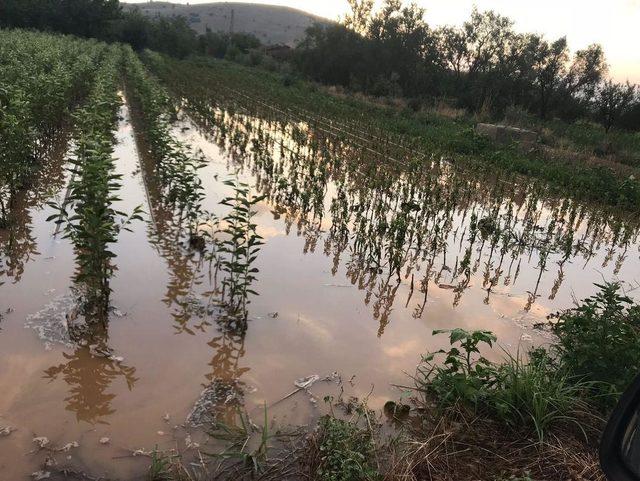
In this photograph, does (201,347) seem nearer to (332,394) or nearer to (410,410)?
(332,394)

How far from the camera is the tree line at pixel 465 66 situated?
119ft

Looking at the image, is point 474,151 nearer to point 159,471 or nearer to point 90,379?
point 90,379

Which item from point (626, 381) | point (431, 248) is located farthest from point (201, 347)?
point (431, 248)

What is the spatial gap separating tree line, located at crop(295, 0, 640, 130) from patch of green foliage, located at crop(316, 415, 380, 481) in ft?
103

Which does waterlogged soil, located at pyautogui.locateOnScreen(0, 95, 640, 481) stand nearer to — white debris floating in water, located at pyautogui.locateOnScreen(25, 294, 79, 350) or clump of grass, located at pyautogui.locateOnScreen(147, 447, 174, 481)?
white debris floating in water, located at pyautogui.locateOnScreen(25, 294, 79, 350)

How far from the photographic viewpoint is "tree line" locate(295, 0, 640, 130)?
36.1 metres

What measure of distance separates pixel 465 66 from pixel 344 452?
56.3m

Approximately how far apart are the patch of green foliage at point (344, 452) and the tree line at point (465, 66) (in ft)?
103

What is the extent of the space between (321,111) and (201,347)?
843 inches

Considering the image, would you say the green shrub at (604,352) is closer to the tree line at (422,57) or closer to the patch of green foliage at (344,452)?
the patch of green foliage at (344,452)

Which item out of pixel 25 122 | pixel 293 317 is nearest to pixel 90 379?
pixel 293 317

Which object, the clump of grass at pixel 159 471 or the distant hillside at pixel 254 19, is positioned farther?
the distant hillside at pixel 254 19

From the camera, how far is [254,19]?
179 meters

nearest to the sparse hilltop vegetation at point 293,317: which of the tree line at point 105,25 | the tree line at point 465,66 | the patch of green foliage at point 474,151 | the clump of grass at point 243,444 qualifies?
the clump of grass at point 243,444
